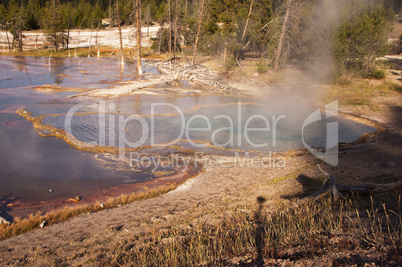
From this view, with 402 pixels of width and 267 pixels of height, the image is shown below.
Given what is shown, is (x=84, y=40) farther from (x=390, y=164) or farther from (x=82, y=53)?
(x=390, y=164)

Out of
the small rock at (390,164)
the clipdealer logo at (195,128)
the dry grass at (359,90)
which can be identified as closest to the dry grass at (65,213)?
the clipdealer logo at (195,128)

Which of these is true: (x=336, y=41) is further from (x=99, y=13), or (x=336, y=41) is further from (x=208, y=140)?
(x=99, y=13)

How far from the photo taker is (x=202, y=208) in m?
7.02

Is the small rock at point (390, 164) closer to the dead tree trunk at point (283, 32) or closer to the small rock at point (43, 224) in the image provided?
the small rock at point (43, 224)

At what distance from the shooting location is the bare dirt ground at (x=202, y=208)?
16.7ft

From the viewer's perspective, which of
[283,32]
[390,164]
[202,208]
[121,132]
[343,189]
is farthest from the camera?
[283,32]

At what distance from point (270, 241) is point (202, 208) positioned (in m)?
2.72

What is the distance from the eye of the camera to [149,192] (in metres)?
8.29

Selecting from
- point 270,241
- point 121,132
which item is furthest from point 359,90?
point 270,241

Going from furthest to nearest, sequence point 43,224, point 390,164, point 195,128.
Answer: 1. point 195,128
2. point 390,164
3. point 43,224

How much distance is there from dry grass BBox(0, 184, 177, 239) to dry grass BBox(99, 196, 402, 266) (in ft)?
7.52

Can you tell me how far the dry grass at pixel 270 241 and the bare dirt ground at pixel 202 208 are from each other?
25cm

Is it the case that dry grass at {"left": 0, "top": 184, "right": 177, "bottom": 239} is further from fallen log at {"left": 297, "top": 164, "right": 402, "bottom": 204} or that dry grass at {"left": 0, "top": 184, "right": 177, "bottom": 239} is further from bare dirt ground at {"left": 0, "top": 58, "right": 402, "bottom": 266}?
fallen log at {"left": 297, "top": 164, "right": 402, "bottom": 204}

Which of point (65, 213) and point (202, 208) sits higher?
point (202, 208)
